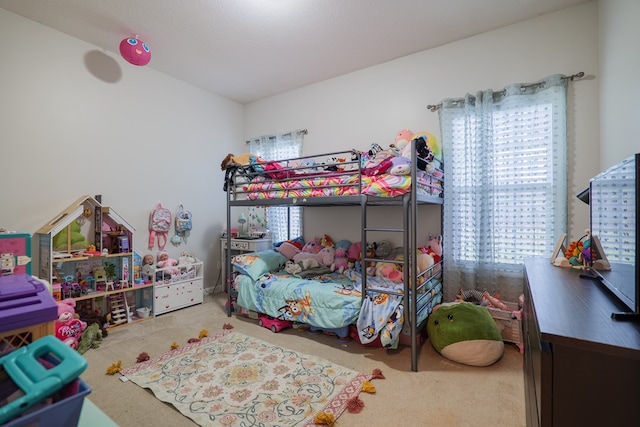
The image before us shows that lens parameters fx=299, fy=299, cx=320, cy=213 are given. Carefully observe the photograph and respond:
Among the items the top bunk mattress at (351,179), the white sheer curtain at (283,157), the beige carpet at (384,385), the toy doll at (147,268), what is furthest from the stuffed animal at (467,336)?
the toy doll at (147,268)

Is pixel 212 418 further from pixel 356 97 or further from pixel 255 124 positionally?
pixel 255 124

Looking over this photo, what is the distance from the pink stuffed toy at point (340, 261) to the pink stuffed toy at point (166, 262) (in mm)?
1883

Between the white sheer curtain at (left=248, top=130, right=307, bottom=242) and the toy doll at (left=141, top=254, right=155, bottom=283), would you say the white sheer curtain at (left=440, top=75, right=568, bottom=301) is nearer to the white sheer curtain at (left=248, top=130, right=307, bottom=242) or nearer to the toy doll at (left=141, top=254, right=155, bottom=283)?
the white sheer curtain at (left=248, top=130, right=307, bottom=242)

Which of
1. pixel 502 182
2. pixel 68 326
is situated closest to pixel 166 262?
pixel 68 326

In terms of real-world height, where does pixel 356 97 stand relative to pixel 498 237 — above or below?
above

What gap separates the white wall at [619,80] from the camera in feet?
5.48

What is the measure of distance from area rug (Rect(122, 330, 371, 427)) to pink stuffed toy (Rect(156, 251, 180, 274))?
1216 mm

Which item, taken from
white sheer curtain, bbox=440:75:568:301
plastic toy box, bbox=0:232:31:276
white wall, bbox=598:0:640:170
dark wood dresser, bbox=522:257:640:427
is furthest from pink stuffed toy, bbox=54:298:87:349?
white wall, bbox=598:0:640:170

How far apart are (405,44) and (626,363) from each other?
10.3 ft

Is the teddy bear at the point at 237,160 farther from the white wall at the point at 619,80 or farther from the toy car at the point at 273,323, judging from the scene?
the white wall at the point at 619,80

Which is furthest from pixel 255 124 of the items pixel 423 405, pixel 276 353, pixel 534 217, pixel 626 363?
pixel 626 363

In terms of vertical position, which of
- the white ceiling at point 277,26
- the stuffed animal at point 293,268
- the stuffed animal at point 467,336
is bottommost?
the stuffed animal at point 467,336

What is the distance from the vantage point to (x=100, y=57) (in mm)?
3150

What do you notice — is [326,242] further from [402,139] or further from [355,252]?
[402,139]
